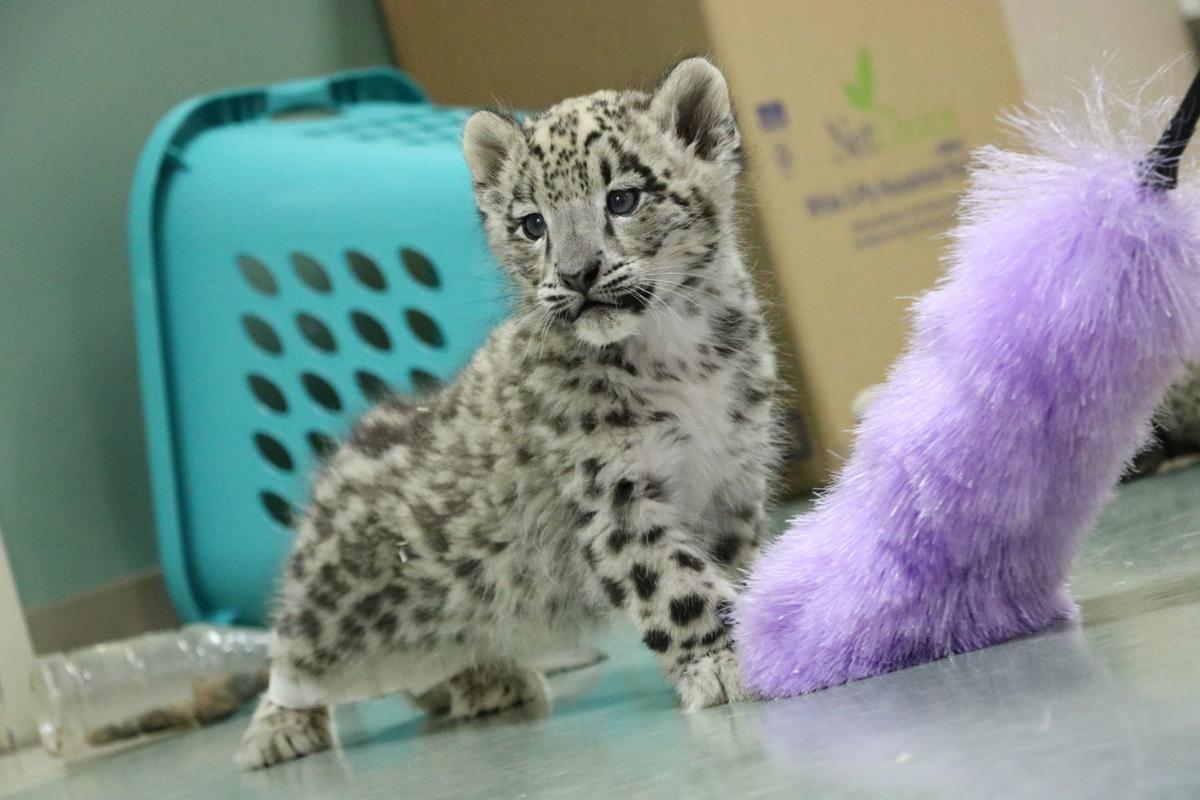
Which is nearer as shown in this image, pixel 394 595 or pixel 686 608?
pixel 686 608

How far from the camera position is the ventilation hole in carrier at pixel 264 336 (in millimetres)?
4941

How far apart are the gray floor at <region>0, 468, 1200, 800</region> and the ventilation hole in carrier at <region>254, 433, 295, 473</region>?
1.57 meters

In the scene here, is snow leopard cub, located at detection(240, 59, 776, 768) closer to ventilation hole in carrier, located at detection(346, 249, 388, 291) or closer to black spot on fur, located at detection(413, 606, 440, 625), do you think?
black spot on fur, located at detection(413, 606, 440, 625)

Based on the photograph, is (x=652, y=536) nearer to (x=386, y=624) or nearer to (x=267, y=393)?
(x=386, y=624)

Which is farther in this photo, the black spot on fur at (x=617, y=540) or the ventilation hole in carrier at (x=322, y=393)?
the ventilation hole in carrier at (x=322, y=393)

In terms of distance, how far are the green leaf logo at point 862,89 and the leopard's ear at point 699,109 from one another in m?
2.36

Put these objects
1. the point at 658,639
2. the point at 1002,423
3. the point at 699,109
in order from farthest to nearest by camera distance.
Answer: the point at 699,109
the point at 658,639
the point at 1002,423

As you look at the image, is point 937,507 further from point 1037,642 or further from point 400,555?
point 400,555

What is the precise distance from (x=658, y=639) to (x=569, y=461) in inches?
12.9

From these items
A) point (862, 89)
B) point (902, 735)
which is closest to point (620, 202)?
point (902, 735)

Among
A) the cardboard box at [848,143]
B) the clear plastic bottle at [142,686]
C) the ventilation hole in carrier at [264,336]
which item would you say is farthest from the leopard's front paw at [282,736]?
the cardboard box at [848,143]

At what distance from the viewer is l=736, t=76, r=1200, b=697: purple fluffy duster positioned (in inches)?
72.2

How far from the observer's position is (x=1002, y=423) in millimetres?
1955

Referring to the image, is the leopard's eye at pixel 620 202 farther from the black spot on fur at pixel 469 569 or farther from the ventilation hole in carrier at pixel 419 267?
the ventilation hole in carrier at pixel 419 267
